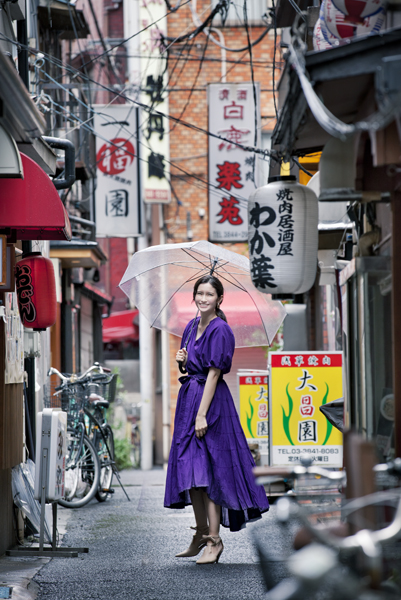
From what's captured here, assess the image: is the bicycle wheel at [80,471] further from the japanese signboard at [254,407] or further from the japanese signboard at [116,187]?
the japanese signboard at [116,187]

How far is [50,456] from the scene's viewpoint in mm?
7109

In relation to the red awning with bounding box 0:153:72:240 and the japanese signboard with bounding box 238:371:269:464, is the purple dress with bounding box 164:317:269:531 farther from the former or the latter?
the japanese signboard with bounding box 238:371:269:464

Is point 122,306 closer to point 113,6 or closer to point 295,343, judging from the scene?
point 113,6

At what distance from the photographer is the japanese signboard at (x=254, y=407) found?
11.1 m

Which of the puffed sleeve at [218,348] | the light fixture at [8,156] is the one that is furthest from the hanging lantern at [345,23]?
the puffed sleeve at [218,348]

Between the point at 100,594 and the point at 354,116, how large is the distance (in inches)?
148

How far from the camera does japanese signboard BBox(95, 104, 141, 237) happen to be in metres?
15.4

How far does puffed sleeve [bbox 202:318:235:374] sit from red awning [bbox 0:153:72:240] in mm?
1592

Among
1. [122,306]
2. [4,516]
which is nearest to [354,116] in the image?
[4,516]

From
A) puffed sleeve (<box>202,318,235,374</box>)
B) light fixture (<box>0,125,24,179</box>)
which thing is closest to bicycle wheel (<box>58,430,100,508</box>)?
puffed sleeve (<box>202,318,235,374</box>)

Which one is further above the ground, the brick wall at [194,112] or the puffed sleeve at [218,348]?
the brick wall at [194,112]

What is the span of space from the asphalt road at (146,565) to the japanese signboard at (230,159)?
7.44 metres

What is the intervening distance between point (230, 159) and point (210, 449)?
1005 centimetres

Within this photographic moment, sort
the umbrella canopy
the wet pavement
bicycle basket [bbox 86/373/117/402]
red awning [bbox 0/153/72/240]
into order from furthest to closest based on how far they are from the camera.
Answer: bicycle basket [bbox 86/373/117/402], the umbrella canopy, red awning [bbox 0/153/72/240], the wet pavement
